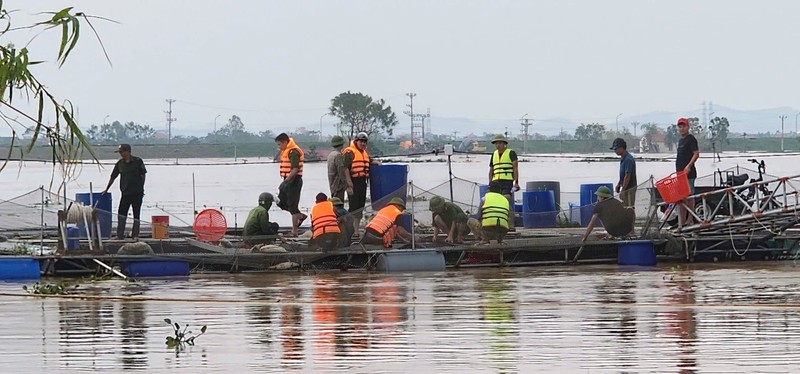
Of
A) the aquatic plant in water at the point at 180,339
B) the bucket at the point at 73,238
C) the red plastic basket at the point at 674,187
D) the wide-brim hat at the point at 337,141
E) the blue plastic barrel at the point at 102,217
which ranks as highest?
the wide-brim hat at the point at 337,141

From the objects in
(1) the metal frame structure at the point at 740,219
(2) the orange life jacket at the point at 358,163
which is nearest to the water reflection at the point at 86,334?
(2) the orange life jacket at the point at 358,163

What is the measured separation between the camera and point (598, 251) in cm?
1959

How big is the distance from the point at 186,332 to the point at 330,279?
602cm

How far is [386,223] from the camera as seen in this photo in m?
18.6

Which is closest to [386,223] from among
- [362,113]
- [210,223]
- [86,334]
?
[210,223]

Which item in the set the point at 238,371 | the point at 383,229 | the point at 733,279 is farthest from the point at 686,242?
the point at 238,371

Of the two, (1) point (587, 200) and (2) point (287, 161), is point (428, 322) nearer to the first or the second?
(2) point (287, 161)

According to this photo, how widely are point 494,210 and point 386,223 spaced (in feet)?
4.67

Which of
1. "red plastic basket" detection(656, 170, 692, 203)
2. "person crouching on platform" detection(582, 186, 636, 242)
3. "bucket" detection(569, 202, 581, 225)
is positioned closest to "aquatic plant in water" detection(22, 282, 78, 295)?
"person crouching on platform" detection(582, 186, 636, 242)

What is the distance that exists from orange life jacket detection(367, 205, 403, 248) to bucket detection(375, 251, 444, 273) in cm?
26

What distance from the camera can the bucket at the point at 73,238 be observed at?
18.2 meters

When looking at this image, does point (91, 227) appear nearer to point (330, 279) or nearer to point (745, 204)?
point (330, 279)

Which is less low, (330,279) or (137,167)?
(137,167)

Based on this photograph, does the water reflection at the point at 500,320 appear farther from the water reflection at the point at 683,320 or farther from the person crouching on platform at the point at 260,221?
the person crouching on platform at the point at 260,221
